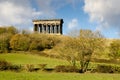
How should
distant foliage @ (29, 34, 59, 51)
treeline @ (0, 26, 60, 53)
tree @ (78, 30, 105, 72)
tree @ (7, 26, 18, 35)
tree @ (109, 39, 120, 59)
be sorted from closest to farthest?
1. tree @ (78, 30, 105, 72)
2. tree @ (109, 39, 120, 59)
3. treeline @ (0, 26, 60, 53)
4. distant foliage @ (29, 34, 59, 51)
5. tree @ (7, 26, 18, 35)

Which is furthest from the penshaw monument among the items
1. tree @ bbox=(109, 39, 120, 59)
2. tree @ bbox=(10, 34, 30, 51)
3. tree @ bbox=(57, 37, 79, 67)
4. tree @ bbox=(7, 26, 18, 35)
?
tree @ bbox=(57, 37, 79, 67)

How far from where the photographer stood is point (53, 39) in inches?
5330

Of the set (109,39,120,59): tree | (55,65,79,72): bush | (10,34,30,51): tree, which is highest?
→ (10,34,30,51): tree

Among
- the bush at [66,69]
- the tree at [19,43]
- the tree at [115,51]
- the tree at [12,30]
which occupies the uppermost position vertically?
the tree at [12,30]

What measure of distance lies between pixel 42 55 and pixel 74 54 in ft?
132

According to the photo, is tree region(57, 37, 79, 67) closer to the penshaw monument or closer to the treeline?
the treeline

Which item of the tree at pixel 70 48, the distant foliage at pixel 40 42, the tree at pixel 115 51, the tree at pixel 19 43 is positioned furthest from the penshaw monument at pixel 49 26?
the tree at pixel 70 48

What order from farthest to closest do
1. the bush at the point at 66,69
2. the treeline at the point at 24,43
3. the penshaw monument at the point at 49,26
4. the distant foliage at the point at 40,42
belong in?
the penshaw monument at the point at 49,26
the distant foliage at the point at 40,42
the treeline at the point at 24,43
the bush at the point at 66,69

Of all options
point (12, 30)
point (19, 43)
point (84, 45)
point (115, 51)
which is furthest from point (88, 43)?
point (12, 30)

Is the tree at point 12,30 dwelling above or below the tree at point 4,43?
above

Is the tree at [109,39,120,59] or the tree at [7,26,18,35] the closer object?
the tree at [109,39,120,59]

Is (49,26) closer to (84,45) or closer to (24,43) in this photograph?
(24,43)

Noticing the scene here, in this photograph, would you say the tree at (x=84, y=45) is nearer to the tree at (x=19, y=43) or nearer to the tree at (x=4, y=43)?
the tree at (x=4, y=43)

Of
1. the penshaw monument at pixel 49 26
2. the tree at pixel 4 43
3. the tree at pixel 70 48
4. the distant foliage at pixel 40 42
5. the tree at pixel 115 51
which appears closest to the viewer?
the tree at pixel 70 48
